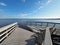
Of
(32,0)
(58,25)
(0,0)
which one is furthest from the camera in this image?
(0,0)

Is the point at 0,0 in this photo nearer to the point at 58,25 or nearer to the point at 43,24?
the point at 43,24

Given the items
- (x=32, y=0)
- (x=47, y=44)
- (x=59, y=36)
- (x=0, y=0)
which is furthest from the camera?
(x=0, y=0)

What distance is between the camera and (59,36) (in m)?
3.27

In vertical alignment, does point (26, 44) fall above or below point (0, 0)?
below

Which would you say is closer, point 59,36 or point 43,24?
point 59,36

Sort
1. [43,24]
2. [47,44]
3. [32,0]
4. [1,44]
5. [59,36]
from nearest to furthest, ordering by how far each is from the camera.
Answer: [47,44] → [1,44] → [59,36] → [43,24] → [32,0]

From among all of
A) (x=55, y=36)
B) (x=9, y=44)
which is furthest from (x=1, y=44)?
(x=55, y=36)

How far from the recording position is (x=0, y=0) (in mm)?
12344

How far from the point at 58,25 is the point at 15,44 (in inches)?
167

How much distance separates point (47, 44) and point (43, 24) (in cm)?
656

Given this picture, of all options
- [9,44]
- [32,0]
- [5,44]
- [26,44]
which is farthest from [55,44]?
[32,0]

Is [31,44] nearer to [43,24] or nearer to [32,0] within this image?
[43,24]

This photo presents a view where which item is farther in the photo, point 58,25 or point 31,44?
point 58,25

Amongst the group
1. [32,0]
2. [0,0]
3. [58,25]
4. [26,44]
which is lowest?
[26,44]
